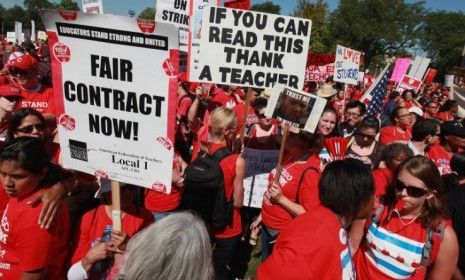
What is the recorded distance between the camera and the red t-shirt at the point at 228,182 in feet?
12.2

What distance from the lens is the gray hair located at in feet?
5.32

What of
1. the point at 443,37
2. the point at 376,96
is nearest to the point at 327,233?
the point at 376,96

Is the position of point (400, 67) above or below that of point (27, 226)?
below

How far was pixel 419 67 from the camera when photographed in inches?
528

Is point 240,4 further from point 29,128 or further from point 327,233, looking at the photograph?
point 327,233

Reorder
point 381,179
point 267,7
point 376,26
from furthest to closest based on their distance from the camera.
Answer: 1. point 267,7
2. point 376,26
3. point 381,179

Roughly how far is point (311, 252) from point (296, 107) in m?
2.08

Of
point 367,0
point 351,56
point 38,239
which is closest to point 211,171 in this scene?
point 38,239

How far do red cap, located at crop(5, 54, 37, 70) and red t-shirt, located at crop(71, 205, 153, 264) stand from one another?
2727 mm

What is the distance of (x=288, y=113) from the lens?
3.95m

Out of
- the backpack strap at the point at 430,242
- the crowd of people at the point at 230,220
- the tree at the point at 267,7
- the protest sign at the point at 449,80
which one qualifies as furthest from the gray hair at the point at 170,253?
the tree at the point at 267,7

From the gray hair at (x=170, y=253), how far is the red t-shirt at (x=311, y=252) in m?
0.45

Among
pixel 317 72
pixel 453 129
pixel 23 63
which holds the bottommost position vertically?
pixel 317 72

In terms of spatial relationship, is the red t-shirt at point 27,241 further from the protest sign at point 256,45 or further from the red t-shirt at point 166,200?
the protest sign at point 256,45
